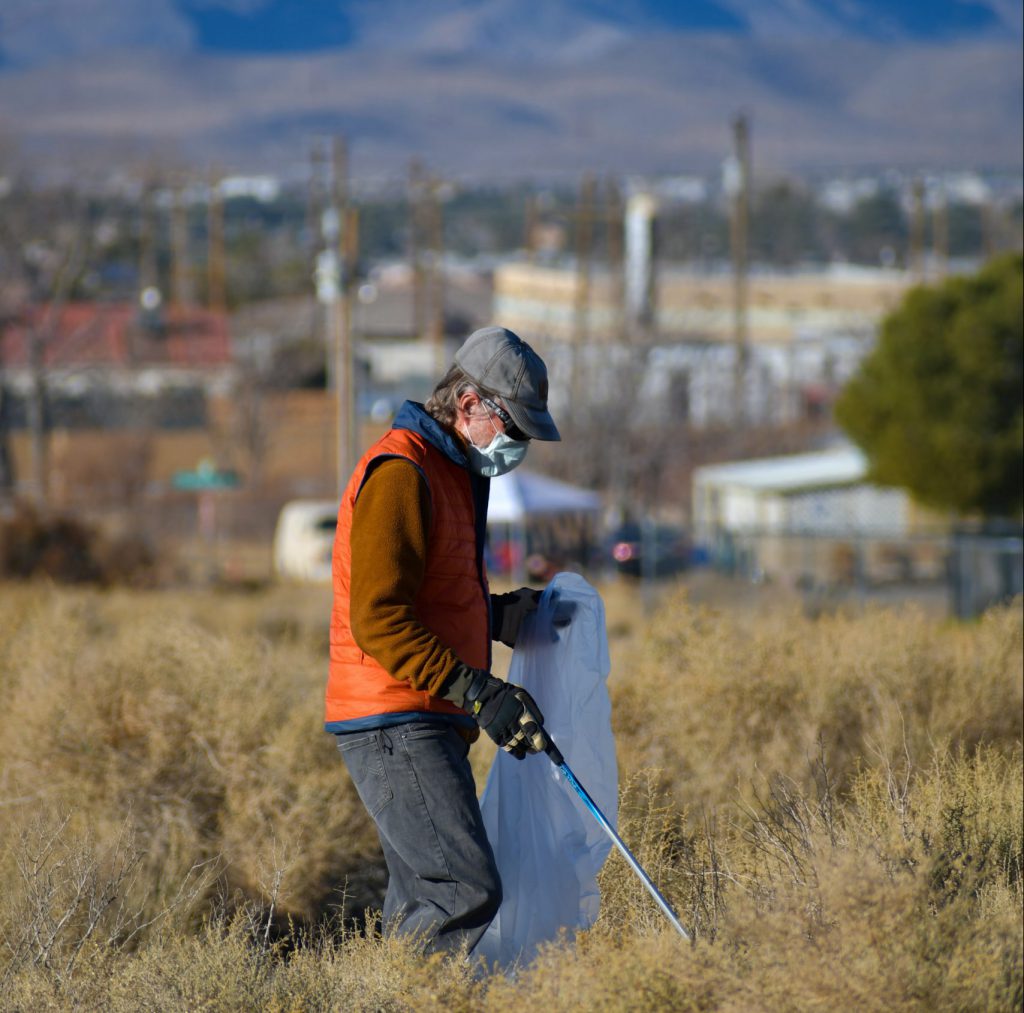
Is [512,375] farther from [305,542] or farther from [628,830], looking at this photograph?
[305,542]

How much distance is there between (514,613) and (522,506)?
16.2 m

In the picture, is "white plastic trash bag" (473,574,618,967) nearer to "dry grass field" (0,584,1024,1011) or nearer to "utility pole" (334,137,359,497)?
"dry grass field" (0,584,1024,1011)

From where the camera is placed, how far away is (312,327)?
2104 inches

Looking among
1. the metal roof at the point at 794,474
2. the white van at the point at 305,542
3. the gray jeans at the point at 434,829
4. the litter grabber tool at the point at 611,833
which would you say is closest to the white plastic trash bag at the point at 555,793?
the litter grabber tool at the point at 611,833

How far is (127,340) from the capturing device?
49.7 meters

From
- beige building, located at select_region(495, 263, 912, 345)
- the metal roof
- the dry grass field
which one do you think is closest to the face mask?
the dry grass field

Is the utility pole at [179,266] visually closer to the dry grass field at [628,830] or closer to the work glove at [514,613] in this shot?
the dry grass field at [628,830]

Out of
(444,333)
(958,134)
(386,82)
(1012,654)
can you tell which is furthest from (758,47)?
(1012,654)

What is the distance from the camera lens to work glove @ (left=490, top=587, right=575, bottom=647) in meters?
4.68

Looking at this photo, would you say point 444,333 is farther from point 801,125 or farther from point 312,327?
point 801,125

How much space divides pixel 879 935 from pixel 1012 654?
166 inches

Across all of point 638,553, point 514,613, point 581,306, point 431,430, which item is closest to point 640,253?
point 581,306

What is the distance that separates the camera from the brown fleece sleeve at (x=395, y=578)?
13.0 ft

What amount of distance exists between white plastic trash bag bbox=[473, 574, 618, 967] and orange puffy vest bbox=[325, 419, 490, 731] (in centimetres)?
48
